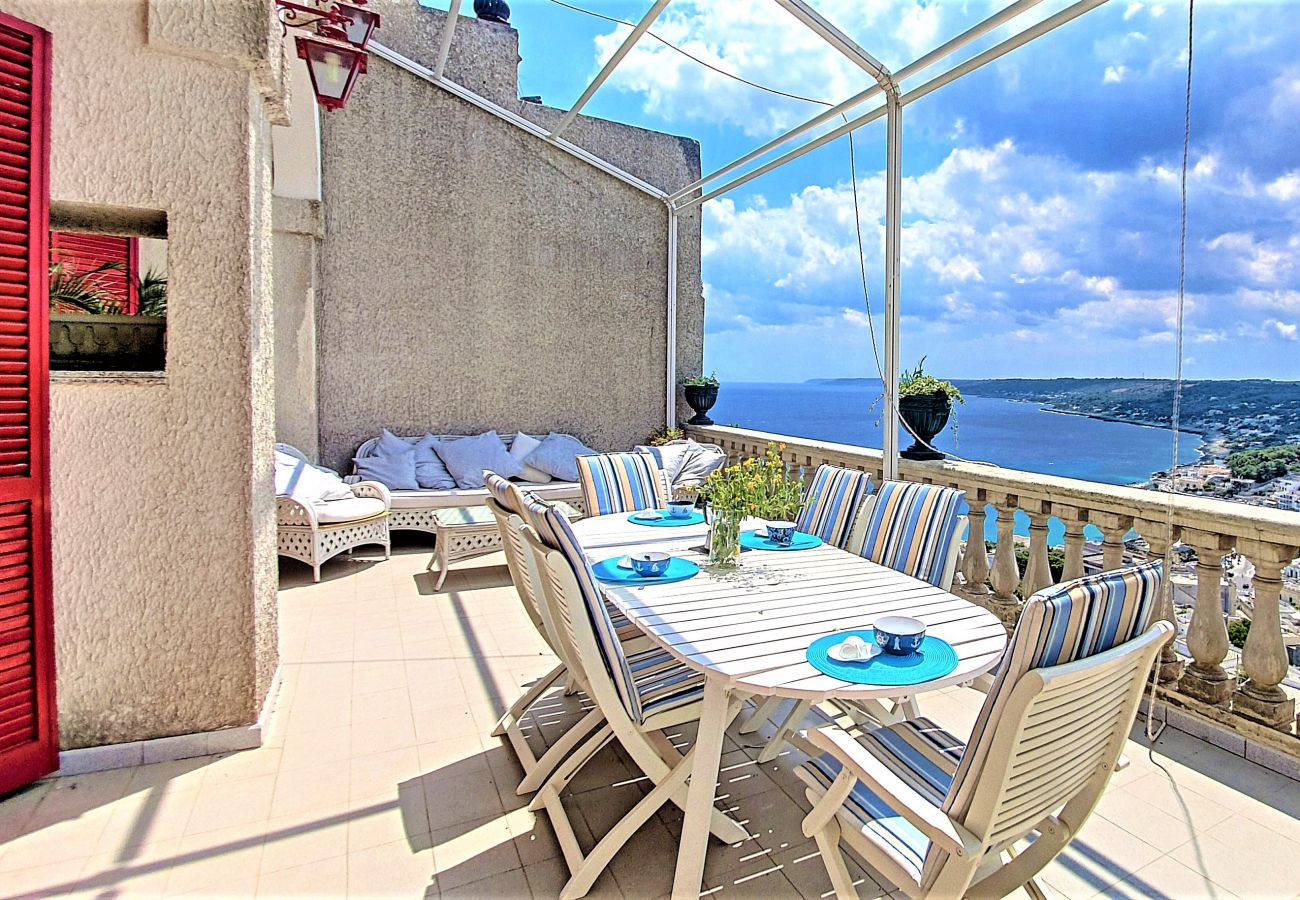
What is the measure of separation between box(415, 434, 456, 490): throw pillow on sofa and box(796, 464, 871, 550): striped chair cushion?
372 cm

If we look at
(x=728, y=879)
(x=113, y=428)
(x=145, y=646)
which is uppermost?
(x=113, y=428)

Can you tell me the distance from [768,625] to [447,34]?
17.1 ft

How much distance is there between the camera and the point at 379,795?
232 cm

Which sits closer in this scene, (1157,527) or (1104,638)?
(1104,638)

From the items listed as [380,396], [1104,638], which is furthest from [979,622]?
[380,396]

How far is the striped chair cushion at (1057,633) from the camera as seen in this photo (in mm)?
1239

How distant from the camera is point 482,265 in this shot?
22.6 ft

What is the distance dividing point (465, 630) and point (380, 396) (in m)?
3.38

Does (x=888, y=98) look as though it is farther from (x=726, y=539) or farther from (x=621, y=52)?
(x=726, y=539)

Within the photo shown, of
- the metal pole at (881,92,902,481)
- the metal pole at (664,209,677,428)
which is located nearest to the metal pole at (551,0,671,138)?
the metal pole at (881,92,902,481)

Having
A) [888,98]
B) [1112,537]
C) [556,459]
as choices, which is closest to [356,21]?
[888,98]

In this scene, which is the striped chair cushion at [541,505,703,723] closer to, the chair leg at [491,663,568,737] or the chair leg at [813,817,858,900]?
the chair leg at [813,817,858,900]

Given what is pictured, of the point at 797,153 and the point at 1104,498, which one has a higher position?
the point at 797,153

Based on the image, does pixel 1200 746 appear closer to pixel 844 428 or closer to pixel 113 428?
pixel 113 428
